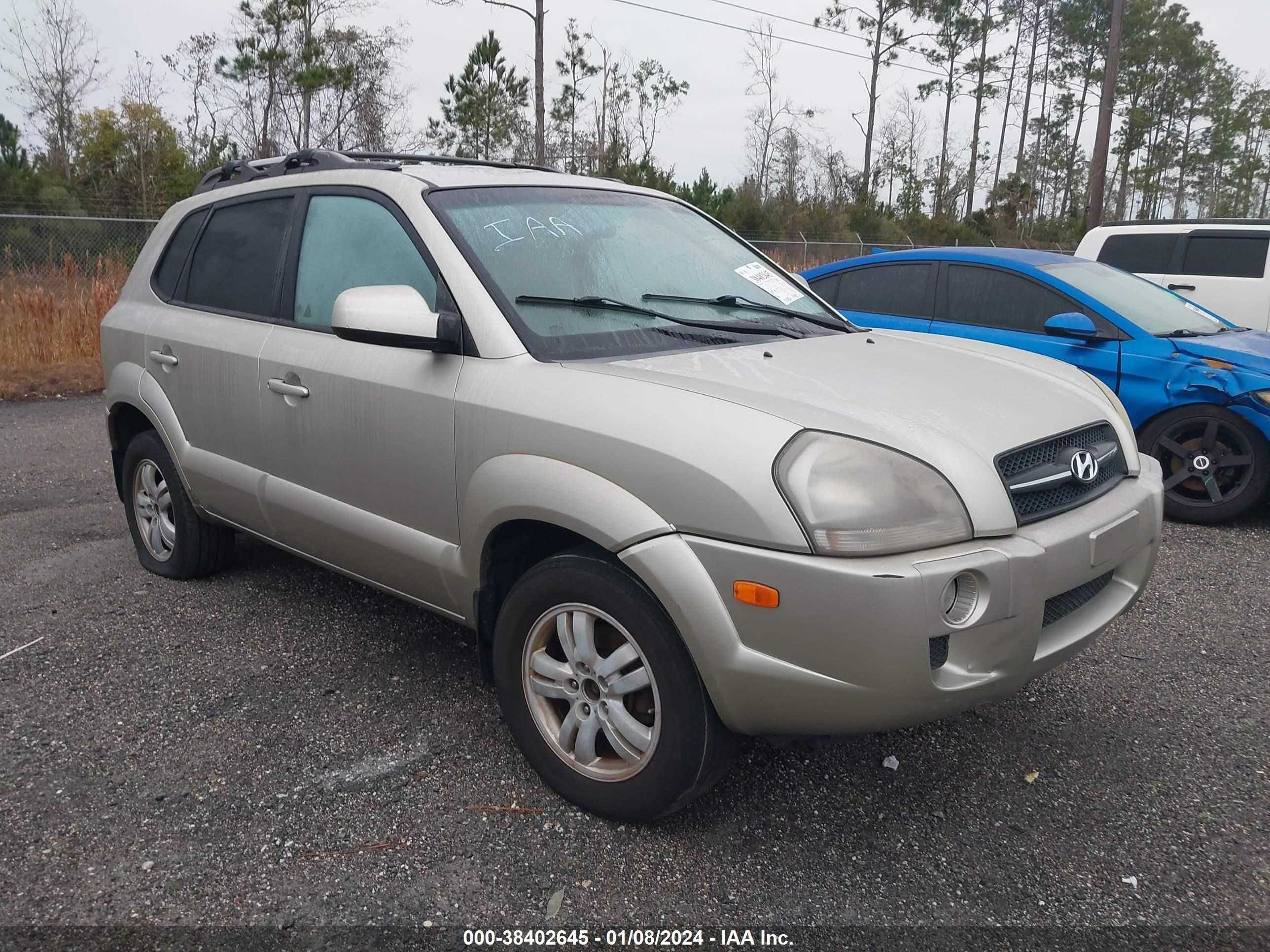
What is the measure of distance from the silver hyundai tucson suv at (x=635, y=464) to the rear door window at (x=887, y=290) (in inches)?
122

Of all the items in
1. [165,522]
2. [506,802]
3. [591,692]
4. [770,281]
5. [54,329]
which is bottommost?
[506,802]

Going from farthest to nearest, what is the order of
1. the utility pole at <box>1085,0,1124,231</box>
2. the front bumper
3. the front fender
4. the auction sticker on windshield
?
the utility pole at <box>1085,0,1124,231</box>
the front fender
the auction sticker on windshield
the front bumper

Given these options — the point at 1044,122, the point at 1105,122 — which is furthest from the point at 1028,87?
the point at 1105,122

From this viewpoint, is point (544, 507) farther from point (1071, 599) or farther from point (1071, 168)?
point (1071, 168)

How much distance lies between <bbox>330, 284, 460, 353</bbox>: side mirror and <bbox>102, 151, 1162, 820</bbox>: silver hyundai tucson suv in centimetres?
1

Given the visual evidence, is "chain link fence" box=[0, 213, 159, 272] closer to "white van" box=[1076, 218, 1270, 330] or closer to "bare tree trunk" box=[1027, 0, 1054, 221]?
"white van" box=[1076, 218, 1270, 330]

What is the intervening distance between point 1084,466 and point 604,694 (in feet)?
4.67

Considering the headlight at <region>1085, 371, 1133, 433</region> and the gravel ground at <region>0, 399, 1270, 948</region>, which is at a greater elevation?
the headlight at <region>1085, 371, 1133, 433</region>

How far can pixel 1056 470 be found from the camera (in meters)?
2.58

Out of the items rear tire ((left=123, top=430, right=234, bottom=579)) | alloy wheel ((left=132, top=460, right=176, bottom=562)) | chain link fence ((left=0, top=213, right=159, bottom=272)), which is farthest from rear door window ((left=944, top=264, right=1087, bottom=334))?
chain link fence ((left=0, top=213, right=159, bottom=272))

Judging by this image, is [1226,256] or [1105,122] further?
[1105,122]

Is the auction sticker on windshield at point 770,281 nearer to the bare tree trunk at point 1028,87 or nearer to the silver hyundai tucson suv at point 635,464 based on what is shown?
the silver hyundai tucson suv at point 635,464

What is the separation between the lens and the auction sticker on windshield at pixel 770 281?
3631 mm

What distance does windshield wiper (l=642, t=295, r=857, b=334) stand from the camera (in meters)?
3.23
